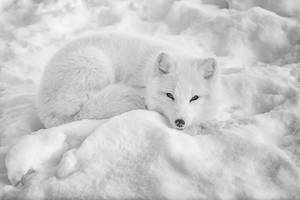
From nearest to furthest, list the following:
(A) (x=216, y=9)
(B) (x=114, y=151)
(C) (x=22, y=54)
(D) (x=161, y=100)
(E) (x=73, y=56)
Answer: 1. (B) (x=114, y=151)
2. (D) (x=161, y=100)
3. (E) (x=73, y=56)
4. (C) (x=22, y=54)
5. (A) (x=216, y=9)

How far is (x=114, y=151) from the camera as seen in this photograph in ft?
7.77

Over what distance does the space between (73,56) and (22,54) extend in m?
1.81

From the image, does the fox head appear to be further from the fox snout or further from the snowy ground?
the snowy ground

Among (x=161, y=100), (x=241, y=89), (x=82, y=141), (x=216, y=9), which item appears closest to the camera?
(x=82, y=141)

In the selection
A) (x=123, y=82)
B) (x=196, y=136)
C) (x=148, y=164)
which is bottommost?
(x=123, y=82)

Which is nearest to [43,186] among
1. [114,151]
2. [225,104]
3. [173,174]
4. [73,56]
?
[114,151]

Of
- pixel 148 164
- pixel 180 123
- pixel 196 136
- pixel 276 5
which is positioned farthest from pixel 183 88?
pixel 276 5

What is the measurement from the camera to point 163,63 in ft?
10.1

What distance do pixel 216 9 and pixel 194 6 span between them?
0.34 meters

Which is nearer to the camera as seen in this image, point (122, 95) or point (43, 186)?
point (43, 186)

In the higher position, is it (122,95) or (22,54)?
(122,95)

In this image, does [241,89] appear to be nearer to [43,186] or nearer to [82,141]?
[82,141]

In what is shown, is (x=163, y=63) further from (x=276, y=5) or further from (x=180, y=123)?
(x=276, y=5)

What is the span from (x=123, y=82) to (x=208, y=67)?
95 centimetres
